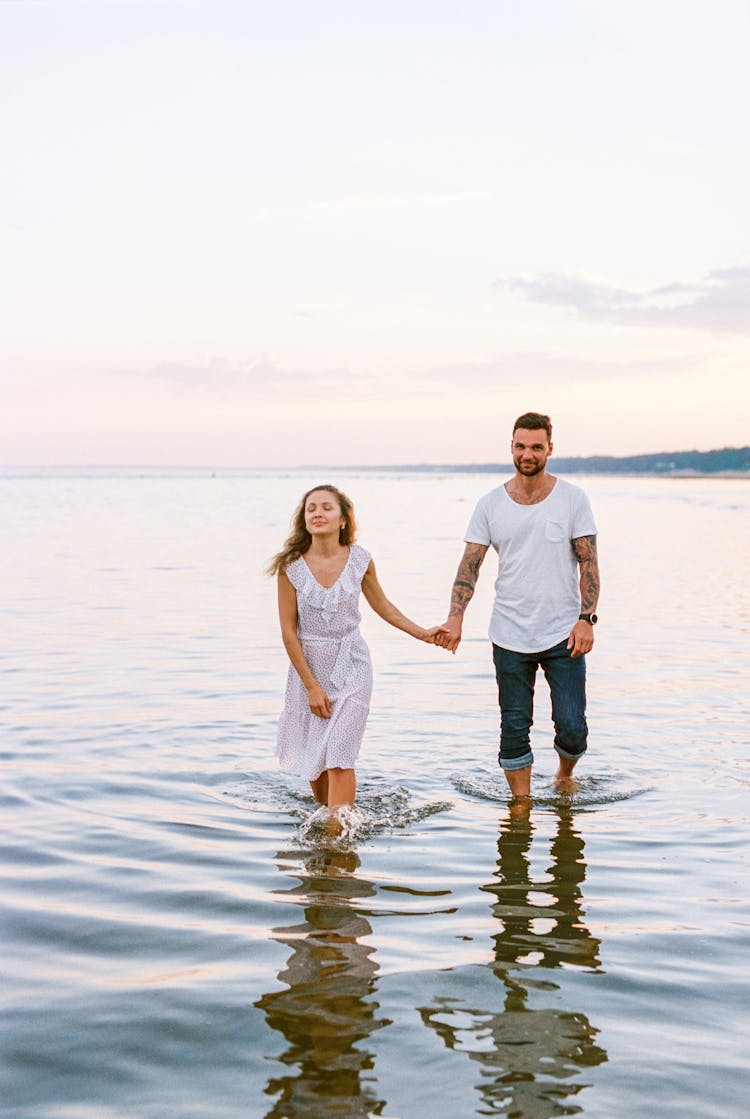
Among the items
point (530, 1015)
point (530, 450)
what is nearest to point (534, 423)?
point (530, 450)

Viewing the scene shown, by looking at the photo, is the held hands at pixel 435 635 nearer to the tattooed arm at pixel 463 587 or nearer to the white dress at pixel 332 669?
the tattooed arm at pixel 463 587

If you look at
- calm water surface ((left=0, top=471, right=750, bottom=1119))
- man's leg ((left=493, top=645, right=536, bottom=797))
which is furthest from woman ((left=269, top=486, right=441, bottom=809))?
man's leg ((left=493, top=645, right=536, bottom=797))

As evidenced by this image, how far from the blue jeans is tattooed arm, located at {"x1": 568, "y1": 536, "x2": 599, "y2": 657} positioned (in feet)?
0.65

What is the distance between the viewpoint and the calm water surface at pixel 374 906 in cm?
396

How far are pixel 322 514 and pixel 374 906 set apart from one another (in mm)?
2225

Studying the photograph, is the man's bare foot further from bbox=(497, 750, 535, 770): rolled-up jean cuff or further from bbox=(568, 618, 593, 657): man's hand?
bbox=(568, 618, 593, 657): man's hand

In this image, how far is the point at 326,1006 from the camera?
14.6 ft

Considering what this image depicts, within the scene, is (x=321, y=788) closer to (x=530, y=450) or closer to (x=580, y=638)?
(x=580, y=638)

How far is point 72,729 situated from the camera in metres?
9.59

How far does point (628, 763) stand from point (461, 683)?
3.73 m

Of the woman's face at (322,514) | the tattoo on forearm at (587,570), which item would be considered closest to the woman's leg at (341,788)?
the woman's face at (322,514)

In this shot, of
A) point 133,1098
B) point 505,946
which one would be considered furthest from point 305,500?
point 133,1098

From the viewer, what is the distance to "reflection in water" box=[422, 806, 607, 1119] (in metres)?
3.87

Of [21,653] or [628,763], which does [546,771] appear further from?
[21,653]
